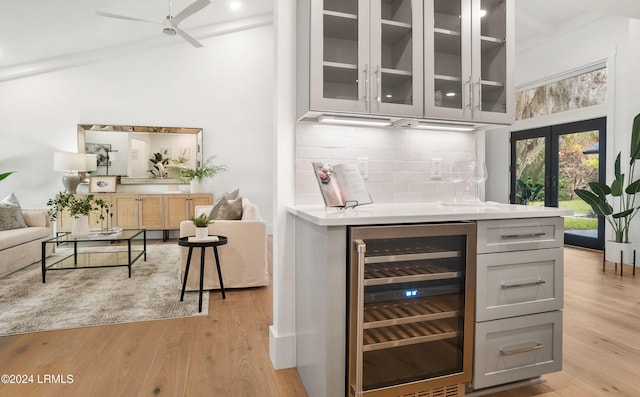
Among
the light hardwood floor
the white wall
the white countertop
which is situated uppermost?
the white wall

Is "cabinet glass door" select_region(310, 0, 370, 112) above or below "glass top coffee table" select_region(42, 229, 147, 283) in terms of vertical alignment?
above

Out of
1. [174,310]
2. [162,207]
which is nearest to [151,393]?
[174,310]

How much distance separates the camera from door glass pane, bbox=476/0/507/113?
2.17 metres

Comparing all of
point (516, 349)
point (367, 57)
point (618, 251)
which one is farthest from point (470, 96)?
point (618, 251)

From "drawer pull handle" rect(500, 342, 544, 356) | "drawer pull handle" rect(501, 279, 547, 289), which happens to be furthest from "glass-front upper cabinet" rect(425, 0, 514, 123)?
"drawer pull handle" rect(500, 342, 544, 356)

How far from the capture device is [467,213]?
168 centimetres

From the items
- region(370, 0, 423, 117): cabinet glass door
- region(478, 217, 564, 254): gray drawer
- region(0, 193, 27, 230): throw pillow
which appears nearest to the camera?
region(478, 217, 564, 254): gray drawer

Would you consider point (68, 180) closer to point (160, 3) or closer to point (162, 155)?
point (162, 155)

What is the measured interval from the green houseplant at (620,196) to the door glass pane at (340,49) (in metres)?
4.25

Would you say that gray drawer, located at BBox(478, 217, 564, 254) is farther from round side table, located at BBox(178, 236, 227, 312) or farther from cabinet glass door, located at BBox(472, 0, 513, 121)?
round side table, located at BBox(178, 236, 227, 312)

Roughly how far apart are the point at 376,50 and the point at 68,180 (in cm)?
603

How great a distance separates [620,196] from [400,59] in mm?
4352

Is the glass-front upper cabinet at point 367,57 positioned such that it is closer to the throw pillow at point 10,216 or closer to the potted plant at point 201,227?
the potted plant at point 201,227

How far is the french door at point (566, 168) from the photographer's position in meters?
5.31
